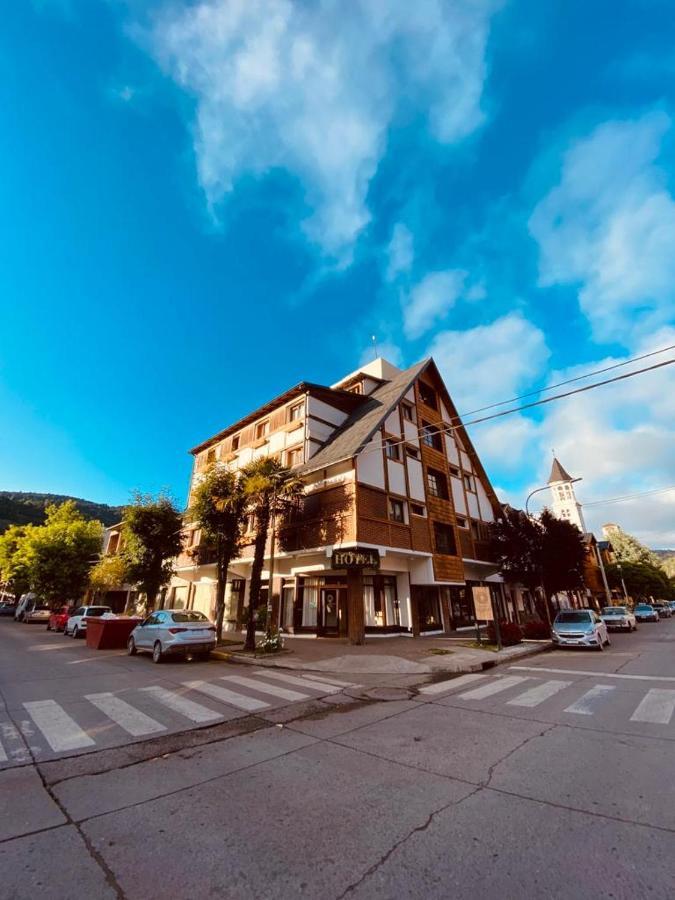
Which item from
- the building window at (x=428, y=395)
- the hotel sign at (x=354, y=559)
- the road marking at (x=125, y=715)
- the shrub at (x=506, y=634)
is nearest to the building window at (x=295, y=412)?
the building window at (x=428, y=395)

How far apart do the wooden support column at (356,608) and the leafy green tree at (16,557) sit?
32.8 m

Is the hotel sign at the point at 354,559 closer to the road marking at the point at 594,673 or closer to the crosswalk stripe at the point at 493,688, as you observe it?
the road marking at the point at 594,673

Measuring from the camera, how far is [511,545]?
27.0 m

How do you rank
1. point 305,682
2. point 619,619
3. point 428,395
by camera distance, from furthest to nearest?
point 619,619 < point 428,395 < point 305,682

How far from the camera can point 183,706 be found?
7.70m

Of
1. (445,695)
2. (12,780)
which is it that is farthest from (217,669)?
(12,780)

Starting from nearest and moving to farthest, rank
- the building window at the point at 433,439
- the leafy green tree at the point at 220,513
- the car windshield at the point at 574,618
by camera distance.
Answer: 1. the car windshield at the point at 574,618
2. the leafy green tree at the point at 220,513
3. the building window at the point at 433,439

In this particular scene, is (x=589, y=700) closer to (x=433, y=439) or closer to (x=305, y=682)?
(x=305, y=682)

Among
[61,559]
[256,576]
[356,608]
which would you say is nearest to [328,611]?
[356,608]

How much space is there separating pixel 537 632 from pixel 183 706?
18.3 metres

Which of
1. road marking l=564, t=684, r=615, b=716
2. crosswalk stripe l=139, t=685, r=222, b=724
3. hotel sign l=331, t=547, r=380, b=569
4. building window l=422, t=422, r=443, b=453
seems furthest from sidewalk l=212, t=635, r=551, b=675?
building window l=422, t=422, r=443, b=453

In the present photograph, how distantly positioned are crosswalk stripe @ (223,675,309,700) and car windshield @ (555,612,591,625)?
1459 centimetres

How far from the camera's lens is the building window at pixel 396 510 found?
20.4 meters

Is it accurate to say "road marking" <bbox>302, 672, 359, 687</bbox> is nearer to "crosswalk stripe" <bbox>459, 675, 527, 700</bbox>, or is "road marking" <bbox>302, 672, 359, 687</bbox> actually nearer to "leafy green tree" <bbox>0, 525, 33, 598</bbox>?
"crosswalk stripe" <bbox>459, 675, 527, 700</bbox>
